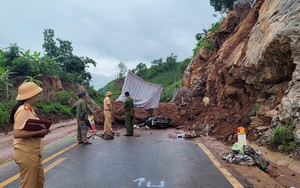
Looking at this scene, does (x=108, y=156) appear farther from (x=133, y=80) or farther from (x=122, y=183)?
(x=133, y=80)

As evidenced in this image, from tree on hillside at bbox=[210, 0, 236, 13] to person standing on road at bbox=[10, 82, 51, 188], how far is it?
28977 millimetres

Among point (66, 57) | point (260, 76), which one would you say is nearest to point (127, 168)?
point (260, 76)

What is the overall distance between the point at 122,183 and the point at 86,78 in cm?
4320

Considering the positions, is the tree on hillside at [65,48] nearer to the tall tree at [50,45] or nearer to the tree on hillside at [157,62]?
the tall tree at [50,45]

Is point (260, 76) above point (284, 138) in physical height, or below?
above

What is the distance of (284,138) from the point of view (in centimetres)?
832

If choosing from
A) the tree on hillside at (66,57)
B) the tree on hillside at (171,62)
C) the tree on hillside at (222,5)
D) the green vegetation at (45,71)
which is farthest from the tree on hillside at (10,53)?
the tree on hillside at (171,62)

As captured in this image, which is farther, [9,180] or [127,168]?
[127,168]

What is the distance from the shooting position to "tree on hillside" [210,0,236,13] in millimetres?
30906

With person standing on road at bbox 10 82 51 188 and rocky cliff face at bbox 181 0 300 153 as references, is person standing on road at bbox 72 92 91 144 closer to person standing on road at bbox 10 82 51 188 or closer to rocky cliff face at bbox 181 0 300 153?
rocky cliff face at bbox 181 0 300 153

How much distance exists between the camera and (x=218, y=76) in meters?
18.4

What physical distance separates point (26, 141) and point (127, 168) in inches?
133

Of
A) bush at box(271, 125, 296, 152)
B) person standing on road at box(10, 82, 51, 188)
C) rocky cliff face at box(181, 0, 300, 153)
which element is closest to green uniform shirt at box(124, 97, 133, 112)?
rocky cliff face at box(181, 0, 300, 153)

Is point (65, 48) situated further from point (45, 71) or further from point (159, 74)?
point (159, 74)
